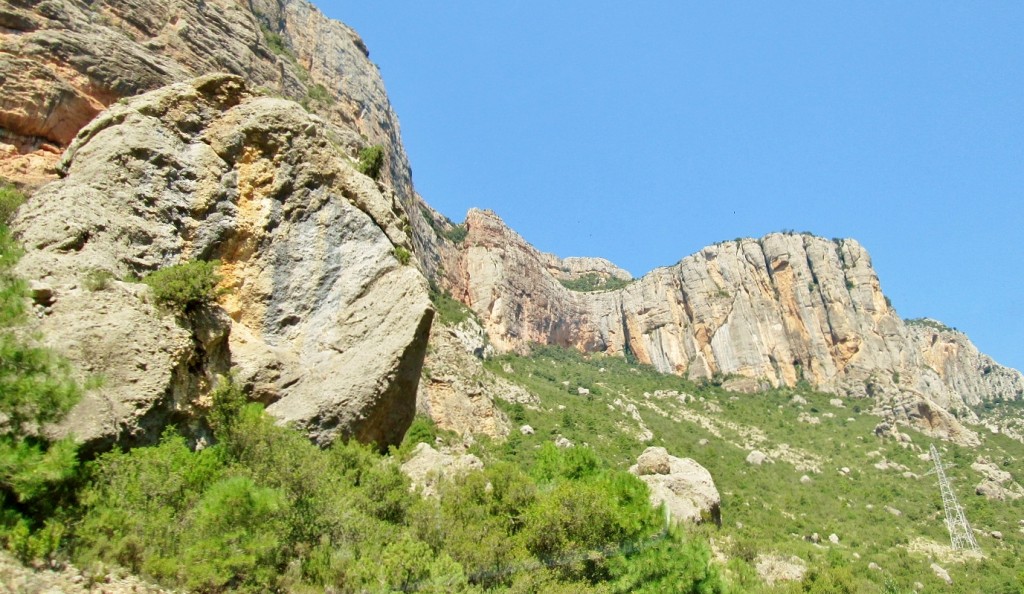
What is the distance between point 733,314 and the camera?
93750mm

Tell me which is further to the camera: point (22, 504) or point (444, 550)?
point (444, 550)

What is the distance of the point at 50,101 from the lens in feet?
81.5

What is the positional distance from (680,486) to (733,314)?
69.8m

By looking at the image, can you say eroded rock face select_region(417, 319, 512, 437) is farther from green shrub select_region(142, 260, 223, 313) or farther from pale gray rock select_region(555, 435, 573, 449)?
green shrub select_region(142, 260, 223, 313)

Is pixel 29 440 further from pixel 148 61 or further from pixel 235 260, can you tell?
pixel 148 61

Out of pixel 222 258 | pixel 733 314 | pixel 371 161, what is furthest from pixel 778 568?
pixel 733 314

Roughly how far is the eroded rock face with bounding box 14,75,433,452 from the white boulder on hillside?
14.7 meters

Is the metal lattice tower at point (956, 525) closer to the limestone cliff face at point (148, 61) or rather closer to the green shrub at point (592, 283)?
the limestone cliff face at point (148, 61)

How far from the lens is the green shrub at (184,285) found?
45.3 ft

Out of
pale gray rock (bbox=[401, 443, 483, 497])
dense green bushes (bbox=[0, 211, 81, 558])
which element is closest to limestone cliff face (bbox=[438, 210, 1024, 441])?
pale gray rock (bbox=[401, 443, 483, 497])

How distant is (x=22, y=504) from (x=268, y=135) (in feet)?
41.7

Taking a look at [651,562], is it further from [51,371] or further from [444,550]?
[51,371]

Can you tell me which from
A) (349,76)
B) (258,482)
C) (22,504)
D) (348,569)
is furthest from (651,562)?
(349,76)

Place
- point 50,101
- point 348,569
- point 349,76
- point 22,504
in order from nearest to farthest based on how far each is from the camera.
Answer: point 22,504 < point 348,569 < point 50,101 < point 349,76
